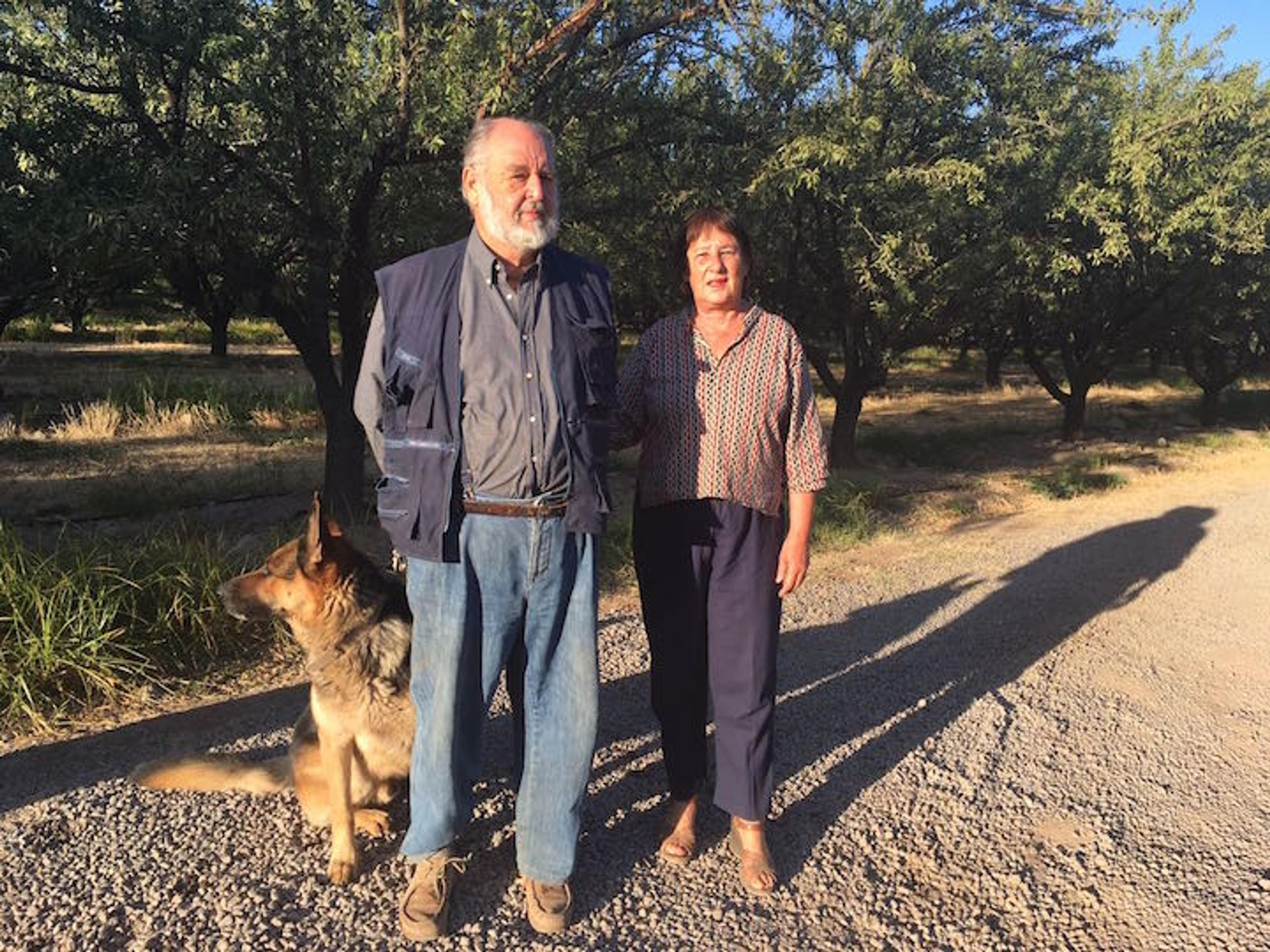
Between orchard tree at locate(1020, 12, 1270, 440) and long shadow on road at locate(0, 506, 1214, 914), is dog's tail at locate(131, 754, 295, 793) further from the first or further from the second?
orchard tree at locate(1020, 12, 1270, 440)

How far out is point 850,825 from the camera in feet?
11.4

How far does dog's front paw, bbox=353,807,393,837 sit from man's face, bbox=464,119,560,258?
208cm

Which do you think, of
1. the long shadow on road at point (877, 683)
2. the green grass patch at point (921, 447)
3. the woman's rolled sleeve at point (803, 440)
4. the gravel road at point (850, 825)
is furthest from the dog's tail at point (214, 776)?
the green grass patch at point (921, 447)

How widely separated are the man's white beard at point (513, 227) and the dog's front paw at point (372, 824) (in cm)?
208

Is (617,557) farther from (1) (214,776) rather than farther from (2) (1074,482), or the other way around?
(2) (1074,482)

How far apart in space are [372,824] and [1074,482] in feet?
36.1

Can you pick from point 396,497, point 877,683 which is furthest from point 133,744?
point 877,683

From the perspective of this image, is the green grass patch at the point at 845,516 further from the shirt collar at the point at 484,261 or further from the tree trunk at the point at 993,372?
the tree trunk at the point at 993,372

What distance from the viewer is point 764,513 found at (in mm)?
3174

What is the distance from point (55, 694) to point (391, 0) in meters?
4.97

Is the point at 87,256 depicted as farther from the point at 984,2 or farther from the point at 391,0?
the point at 984,2

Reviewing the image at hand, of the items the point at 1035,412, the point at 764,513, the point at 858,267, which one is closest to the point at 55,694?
the point at 764,513

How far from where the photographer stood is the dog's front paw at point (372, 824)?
128 inches

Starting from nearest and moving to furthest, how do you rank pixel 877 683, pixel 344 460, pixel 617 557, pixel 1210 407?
pixel 877 683, pixel 617 557, pixel 344 460, pixel 1210 407
